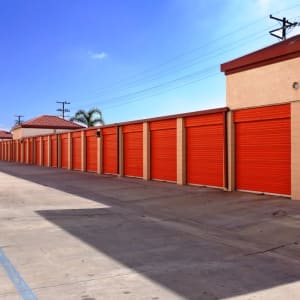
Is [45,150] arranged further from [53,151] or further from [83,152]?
[83,152]

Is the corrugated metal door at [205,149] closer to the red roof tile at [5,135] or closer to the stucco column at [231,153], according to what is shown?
the stucco column at [231,153]

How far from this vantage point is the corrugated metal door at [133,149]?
2233cm

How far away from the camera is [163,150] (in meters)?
20.1

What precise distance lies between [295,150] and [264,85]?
8.68ft

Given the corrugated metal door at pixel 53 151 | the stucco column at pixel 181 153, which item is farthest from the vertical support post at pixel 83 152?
the stucco column at pixel 181 153

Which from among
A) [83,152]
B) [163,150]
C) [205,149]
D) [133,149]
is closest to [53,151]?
[83,152]

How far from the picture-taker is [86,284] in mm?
5125

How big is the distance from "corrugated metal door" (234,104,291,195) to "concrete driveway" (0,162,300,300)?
84cm

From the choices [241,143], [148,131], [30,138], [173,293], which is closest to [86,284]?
[173,293]

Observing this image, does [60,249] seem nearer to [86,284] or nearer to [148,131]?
[86,284]

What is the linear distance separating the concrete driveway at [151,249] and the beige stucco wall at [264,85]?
11.3 feet

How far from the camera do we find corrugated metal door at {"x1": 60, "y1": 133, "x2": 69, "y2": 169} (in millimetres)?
34500

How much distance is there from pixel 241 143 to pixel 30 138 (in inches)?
1446

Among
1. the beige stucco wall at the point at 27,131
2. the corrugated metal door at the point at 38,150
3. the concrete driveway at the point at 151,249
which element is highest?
the beige stucco wall at the point at 27,131
